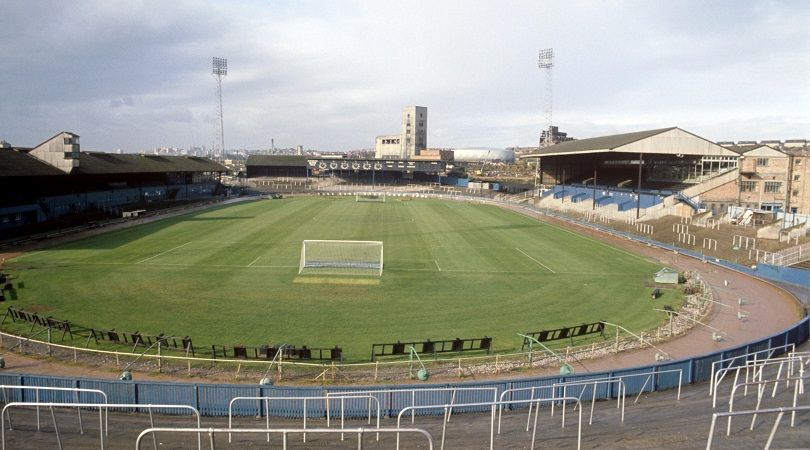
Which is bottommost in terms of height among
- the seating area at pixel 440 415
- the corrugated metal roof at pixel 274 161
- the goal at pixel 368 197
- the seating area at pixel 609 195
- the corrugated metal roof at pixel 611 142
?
the seating area at pixel 440 415

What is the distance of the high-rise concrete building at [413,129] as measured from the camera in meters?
181

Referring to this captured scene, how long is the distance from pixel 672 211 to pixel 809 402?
1862 inches

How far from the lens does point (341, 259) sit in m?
36.4

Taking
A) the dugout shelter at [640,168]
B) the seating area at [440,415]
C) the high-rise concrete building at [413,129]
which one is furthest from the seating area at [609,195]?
the high-rise concrete building at [413,129]

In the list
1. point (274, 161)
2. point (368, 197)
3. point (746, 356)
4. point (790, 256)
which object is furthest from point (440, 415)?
point (274, 161)

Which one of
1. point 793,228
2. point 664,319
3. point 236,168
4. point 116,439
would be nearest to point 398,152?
point 236,168

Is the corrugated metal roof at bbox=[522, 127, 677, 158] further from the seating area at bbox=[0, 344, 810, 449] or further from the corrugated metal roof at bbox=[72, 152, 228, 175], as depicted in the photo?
the corrugated metal roof at bbox=[72, 152, 228, 175]

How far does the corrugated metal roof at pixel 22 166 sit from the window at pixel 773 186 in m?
80.8

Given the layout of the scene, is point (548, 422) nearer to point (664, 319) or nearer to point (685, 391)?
point (685, 391)

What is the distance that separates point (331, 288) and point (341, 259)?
735 cm

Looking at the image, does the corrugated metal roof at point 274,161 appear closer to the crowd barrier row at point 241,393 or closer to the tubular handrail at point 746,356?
the crowd barrier row at point 241,393

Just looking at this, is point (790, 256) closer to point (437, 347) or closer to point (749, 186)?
point (437, 347)

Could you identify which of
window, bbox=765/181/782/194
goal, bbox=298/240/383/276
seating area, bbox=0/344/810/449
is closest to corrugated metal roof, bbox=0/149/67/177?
goal, bbox=298/240/383/276

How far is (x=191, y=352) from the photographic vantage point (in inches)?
752
